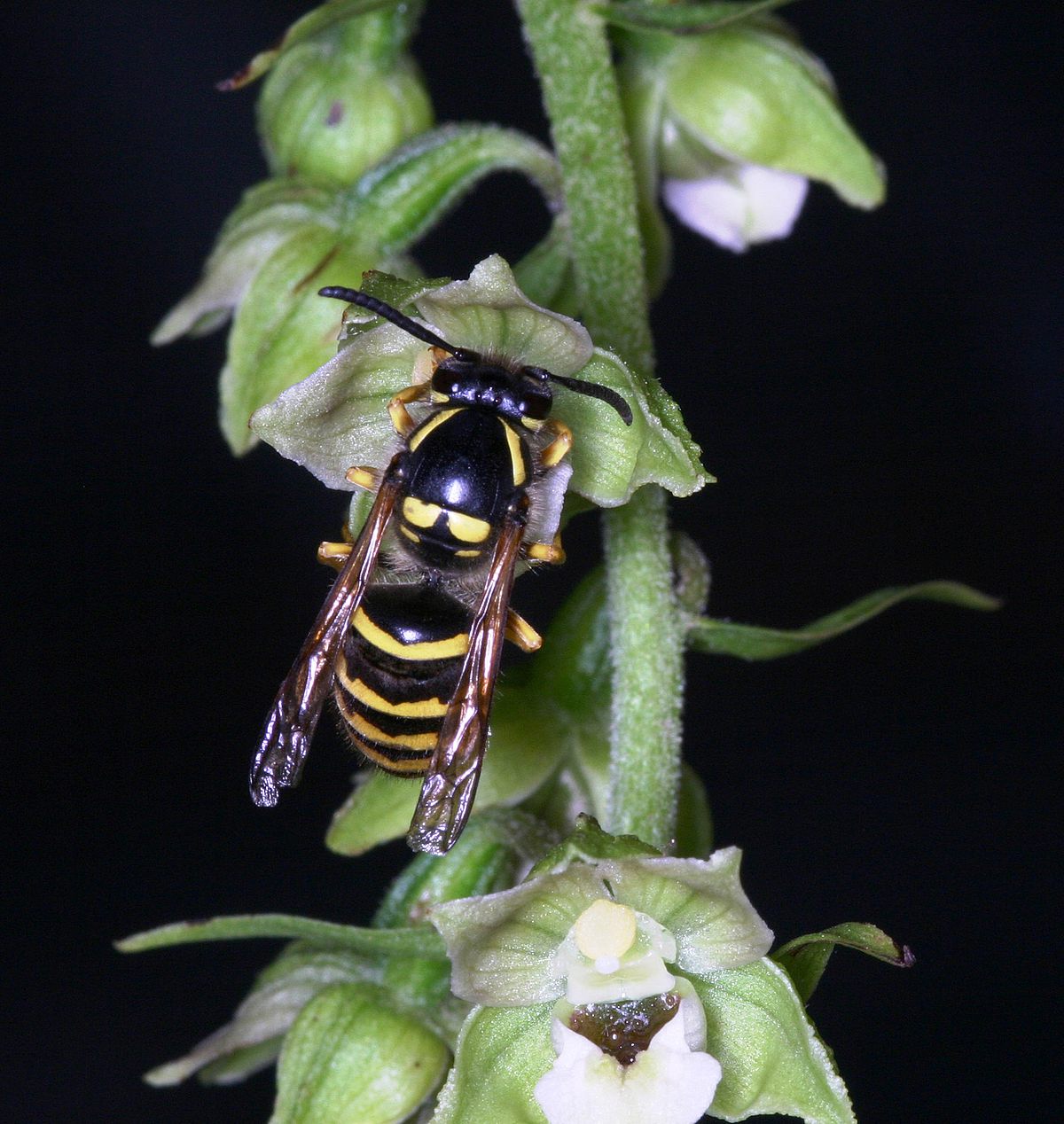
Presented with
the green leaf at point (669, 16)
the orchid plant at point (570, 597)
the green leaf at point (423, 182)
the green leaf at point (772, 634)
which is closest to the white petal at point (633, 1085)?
the orchid plant at point (570, 597)

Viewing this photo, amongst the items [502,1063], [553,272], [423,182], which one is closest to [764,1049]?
[502,1063]

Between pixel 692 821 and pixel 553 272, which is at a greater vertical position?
pixel 553 272

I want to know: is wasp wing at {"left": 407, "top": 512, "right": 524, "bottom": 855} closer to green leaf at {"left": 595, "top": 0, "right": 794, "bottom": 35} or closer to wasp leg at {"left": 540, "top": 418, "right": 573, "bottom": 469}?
wasp leg at {"left": 540, "top": 418, "right": 573, "bottom": 469}

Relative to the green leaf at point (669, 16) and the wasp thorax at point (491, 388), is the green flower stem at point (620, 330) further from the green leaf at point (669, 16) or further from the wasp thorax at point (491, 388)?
the wasp thorax at point (491, 388)

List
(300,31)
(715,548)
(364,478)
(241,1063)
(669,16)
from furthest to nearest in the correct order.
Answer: (715,548) → (241,1063) → (669,16) → (300,31) → (364,478)

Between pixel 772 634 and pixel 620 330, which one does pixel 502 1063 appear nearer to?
pixel 772 634

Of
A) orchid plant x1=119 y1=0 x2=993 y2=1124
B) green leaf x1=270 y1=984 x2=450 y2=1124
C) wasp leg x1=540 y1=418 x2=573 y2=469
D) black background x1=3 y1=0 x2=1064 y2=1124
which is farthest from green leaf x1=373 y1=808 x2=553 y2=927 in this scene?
black background x1=3 y1=0 x2=1064 y2=1124

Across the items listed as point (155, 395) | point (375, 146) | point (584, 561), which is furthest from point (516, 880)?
point (155, 395)

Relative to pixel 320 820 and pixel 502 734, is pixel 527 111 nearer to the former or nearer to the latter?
pixel 320 820
